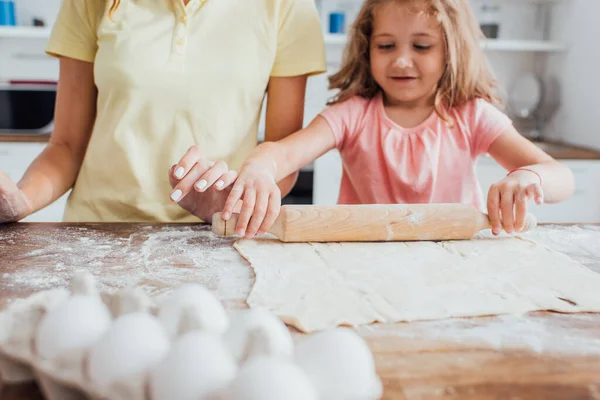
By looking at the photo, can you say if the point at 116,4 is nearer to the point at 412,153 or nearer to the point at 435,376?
the point at 412,153

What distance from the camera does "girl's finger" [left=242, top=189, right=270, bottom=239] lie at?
3.21 ft

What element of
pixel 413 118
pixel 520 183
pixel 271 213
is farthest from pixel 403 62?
pixel 271 213

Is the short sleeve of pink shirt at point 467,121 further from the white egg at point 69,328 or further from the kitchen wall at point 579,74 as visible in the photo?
the kitchen wall at point 579,74

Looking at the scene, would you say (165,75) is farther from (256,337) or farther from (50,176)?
(256,337)

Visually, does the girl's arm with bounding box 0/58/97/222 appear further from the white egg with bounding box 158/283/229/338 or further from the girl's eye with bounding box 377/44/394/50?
the white egg with bounding box 158/283/229/338

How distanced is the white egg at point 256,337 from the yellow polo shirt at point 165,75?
28.9 inches

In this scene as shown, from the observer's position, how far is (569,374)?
0.56 metres

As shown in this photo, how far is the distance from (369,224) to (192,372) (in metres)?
0.63

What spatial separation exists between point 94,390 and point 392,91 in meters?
1.02

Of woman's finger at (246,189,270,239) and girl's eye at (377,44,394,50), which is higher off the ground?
girl's eye at (377,44,394,50)

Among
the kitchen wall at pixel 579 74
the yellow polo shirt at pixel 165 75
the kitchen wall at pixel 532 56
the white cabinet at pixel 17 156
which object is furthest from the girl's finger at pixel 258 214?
the kitchen wall at pixel 579 74

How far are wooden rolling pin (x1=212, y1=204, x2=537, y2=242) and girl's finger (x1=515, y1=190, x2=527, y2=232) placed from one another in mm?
57

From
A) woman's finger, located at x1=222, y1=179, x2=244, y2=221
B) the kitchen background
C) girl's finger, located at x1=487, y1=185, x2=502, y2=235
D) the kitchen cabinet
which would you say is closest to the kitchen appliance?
the kitchen background

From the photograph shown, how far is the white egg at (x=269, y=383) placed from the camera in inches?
15.3
